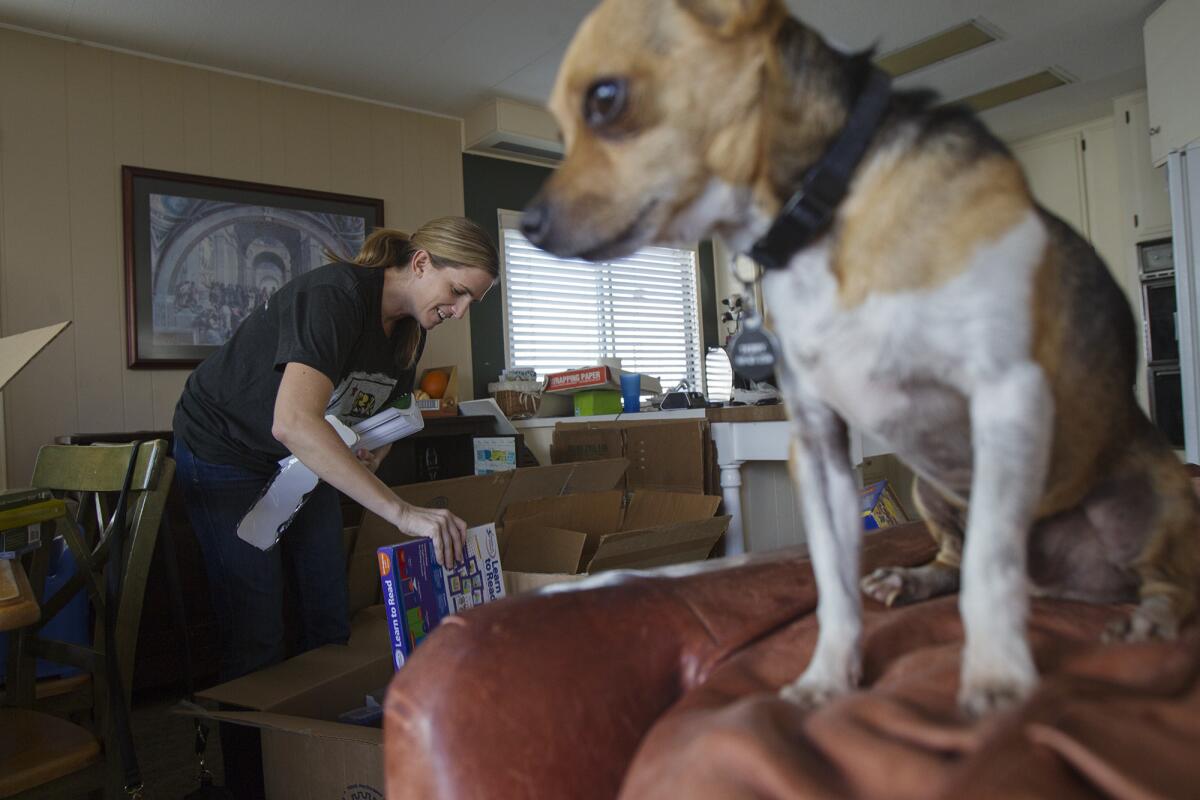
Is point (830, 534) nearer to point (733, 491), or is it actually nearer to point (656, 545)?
point (656, 545)

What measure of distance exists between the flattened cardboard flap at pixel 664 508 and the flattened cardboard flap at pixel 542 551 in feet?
1.36

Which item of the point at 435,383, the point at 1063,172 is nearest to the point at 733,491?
the point at 435,383

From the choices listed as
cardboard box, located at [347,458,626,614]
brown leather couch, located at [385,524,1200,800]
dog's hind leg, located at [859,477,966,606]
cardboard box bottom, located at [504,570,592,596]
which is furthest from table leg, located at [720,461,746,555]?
dog's hind leg, located at [859,477,966,606]

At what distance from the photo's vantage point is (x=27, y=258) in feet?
9.88

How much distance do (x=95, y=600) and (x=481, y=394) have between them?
9.24 ft

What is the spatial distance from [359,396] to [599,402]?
5.63 feet

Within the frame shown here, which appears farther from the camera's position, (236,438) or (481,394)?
(481,394)

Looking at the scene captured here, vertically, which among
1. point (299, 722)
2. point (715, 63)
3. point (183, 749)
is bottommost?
point (183, 749)

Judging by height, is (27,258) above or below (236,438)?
above

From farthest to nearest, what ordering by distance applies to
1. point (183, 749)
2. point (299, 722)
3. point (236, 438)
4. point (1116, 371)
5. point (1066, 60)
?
point (1066, 60)
point (183, 749)
point (236, 438)
point (299, 722)
point (1116, 371)

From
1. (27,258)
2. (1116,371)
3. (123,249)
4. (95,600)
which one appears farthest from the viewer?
(123,249)

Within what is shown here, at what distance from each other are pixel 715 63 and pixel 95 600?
155 cm

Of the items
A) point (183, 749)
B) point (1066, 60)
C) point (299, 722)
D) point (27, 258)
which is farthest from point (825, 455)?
point (1066, 60)

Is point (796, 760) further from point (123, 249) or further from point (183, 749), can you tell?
point (123, 249)
